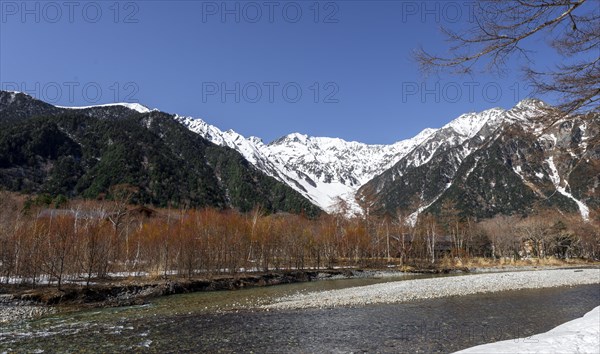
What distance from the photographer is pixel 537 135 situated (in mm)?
6812

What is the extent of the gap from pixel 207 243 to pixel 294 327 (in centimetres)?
2441

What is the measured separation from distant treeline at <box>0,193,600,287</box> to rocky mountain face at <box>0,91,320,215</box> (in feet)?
179

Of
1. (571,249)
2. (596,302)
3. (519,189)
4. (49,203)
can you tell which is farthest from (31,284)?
(519,189)

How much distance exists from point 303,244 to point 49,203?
51.6 m

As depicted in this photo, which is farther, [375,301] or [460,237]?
[460,237]

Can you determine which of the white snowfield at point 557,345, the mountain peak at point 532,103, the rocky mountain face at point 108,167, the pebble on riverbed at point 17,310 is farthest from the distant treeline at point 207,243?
the rocky mountain face at point 108,167

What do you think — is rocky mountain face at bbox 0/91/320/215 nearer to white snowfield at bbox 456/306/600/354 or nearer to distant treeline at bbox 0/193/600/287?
distant treeline at bbox 0/193/600/287

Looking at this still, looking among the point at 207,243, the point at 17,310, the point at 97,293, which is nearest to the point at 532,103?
the point at 17,310

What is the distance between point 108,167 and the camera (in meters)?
135

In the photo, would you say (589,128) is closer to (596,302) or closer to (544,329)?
(544,329)

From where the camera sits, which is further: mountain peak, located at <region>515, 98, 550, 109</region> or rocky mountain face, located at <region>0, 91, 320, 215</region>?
rocky mountain face, located at <region>0, 91, 320, 215</region>

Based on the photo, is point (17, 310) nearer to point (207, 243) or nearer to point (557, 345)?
point (207, 243)

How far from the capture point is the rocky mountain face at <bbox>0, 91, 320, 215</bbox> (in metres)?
123

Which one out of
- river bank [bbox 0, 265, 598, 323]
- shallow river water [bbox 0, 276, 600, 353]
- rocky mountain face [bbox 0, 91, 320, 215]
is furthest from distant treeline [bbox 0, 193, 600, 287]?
rocky mountain face [bbox 0, 91, 320, 215]
